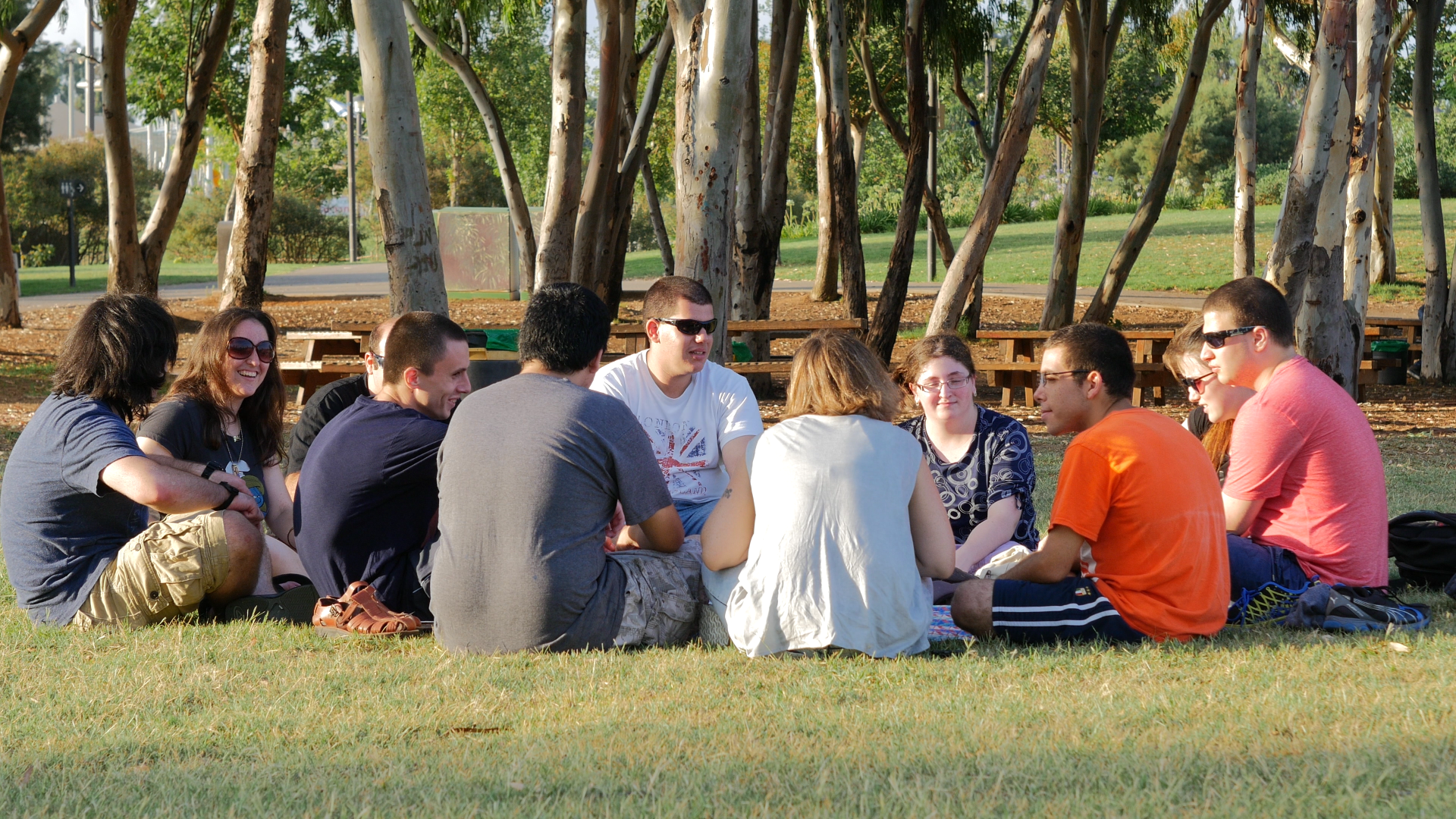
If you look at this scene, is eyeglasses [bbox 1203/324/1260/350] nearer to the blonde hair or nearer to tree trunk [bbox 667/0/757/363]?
the blonde hair

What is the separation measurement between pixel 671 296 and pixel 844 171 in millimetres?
10237

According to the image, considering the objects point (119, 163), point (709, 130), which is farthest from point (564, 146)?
point (119, 163)

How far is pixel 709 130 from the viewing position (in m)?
8.31

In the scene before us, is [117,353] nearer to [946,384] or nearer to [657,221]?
[946,384]

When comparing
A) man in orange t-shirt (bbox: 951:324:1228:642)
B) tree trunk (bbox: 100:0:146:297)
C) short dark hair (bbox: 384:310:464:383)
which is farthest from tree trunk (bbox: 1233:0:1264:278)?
tree trunk (bbox: 100:0:146:297)

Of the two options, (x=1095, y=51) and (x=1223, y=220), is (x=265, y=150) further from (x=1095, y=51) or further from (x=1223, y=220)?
(x=1223, y=220)

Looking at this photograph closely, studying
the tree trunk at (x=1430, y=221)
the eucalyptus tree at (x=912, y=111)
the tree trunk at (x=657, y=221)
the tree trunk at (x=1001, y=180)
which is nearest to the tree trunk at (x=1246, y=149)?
the tree trunk at (x=1430, y=221)

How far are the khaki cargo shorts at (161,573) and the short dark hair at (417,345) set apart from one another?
0.83 m

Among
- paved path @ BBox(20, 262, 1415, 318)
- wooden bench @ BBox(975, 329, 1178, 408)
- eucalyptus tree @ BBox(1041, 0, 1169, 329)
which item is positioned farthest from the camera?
paved path @ BBox(20, 262, 1415, 318)

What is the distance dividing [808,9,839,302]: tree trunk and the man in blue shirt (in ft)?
39.9

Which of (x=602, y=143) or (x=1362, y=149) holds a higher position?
(x=602, y=143)

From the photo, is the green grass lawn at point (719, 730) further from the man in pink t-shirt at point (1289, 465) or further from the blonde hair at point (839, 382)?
the blonde hair at point (839, 382)

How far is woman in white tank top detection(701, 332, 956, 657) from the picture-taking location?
13.4 feet

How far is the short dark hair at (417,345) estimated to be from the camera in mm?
4734
